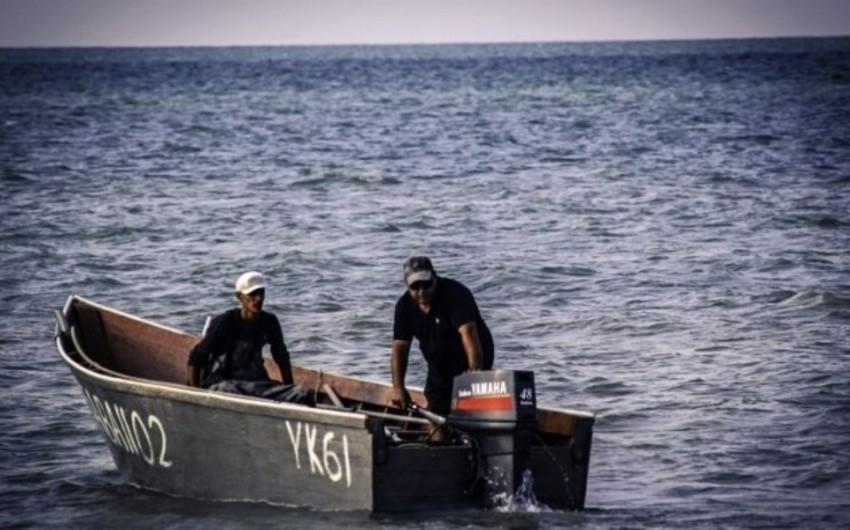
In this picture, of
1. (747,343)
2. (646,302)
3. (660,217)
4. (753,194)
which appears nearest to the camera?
(747,343)

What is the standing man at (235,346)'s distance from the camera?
11.8 meters

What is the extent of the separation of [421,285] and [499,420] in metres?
1.07

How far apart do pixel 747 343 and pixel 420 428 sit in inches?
255

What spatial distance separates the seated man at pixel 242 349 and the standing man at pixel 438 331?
0.77 metres

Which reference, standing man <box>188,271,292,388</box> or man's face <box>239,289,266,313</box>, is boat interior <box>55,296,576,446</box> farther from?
man's face <box>239,289,266,313</box>

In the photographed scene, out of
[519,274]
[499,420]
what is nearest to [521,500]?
[499,420]

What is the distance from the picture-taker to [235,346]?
11875 mm

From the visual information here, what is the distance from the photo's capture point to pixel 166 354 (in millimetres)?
14234

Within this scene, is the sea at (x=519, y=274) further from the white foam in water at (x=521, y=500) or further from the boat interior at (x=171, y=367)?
the boat interior at (x=171, y=367)

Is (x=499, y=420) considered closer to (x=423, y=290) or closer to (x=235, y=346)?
(x=423, y=290)

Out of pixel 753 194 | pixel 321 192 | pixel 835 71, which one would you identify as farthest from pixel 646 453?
pixel 835 71

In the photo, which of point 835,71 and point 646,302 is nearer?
point 646,302

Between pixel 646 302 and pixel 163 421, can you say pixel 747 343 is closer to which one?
pixel 646 302

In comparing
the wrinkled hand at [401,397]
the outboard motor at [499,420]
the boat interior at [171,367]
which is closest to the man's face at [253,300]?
the boat interior at [171,367]
